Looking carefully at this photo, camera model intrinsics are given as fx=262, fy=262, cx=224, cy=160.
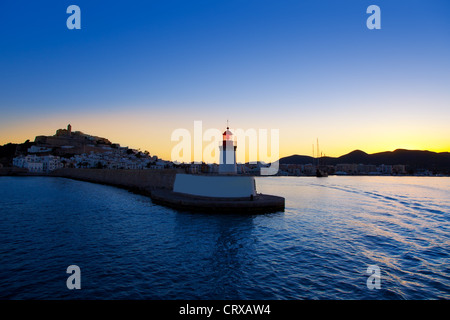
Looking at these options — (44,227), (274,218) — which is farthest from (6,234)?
(274,218)

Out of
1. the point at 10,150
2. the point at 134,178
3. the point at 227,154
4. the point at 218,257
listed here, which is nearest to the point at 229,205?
the point at 227,154

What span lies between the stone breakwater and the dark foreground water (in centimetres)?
1542

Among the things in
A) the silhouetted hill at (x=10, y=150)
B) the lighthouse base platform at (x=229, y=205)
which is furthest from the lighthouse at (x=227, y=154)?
the silhouetted hill at (x=10, y=150)

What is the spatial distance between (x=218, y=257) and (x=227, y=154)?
43.0 ft

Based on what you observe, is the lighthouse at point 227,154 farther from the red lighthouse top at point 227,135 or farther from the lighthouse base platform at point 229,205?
the lighthouse base platform at point 229,205

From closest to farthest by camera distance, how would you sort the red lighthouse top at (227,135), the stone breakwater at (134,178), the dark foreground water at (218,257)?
the dark foreground water at (218,257)
the red lighthouse top at (227,135)
the stone breakwater at (134,178)

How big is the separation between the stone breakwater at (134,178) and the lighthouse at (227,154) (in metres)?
10.9

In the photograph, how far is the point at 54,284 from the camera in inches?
299

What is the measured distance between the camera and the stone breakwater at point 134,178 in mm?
33531

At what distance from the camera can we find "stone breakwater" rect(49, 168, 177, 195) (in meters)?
33.5

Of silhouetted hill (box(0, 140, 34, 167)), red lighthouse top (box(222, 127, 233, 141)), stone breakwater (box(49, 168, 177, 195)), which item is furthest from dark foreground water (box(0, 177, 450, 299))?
silhouetted hill (box(0, 140, 34, 167))
